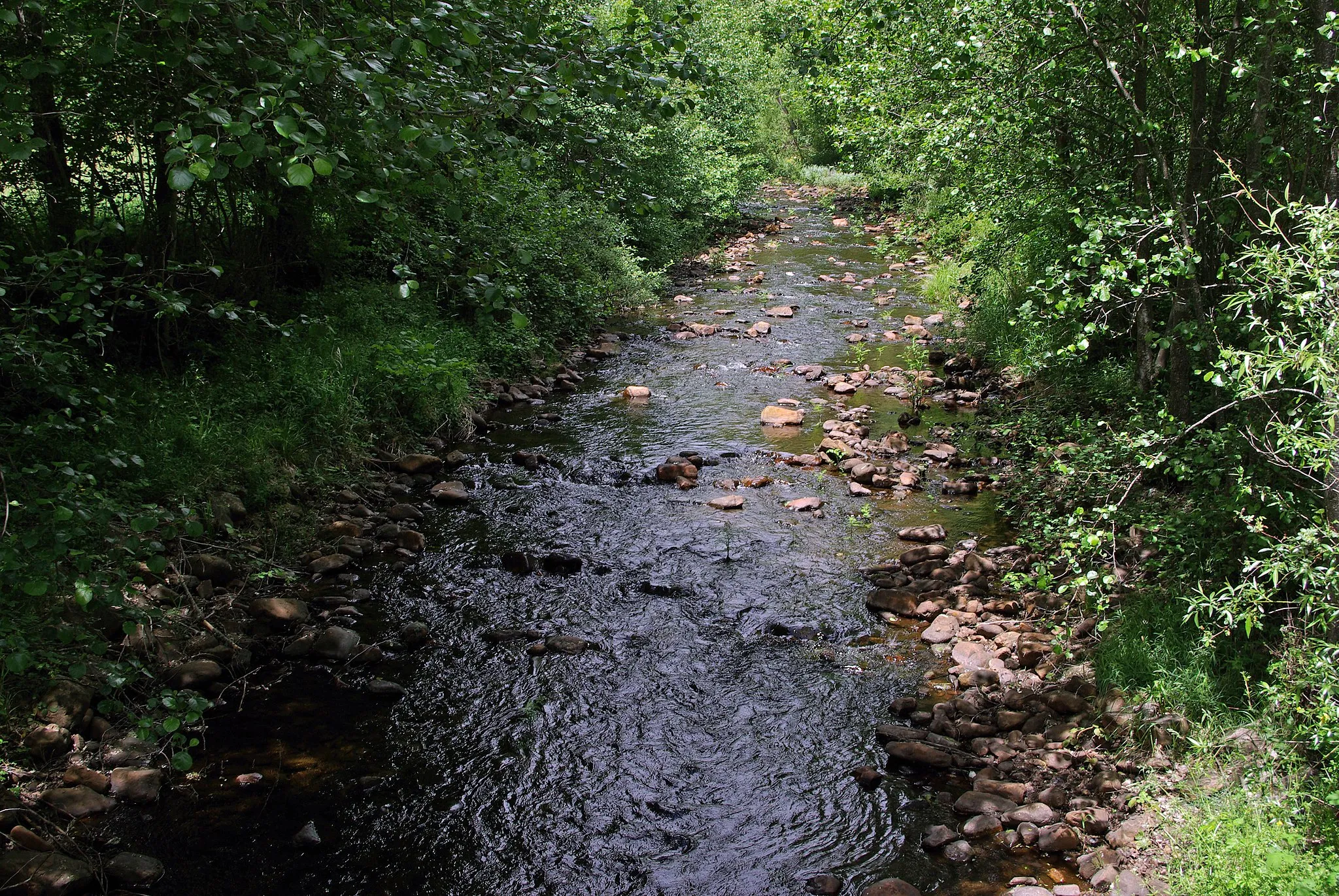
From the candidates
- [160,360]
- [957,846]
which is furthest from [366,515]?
[957,846]

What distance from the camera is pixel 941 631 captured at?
6.77 m

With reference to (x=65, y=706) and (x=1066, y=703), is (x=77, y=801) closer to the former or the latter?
(x=65, y=706)

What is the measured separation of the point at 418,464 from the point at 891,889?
270 inches

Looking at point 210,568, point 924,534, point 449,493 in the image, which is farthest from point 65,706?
point 924,534

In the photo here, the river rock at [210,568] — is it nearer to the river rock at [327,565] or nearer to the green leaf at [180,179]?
the river rock at [327,565]

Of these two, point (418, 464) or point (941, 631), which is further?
point (418, 464)

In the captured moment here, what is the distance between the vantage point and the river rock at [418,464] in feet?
31.6

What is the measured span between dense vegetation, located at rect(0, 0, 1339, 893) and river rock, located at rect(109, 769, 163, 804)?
0.75 m

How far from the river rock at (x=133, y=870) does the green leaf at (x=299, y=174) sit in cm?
370

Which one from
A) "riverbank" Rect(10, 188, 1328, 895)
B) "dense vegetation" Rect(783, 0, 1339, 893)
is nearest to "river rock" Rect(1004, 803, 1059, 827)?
"riverbank" Rect(10, 188, 1328, 895)

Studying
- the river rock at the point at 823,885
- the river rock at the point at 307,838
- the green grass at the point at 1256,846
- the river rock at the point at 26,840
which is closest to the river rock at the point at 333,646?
the river rock at the point at 307,838

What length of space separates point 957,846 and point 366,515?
238 inches

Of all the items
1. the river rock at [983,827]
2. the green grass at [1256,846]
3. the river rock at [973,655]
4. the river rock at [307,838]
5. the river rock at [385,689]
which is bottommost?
the river rock at [983,827]

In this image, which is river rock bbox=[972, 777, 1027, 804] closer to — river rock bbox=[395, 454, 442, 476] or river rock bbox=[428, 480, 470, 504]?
river rock bbox=[428, 480, 470, 504]
